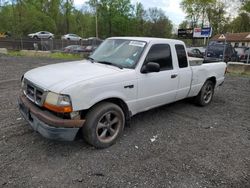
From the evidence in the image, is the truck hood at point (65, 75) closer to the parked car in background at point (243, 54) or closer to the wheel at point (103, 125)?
the wheel at point (103, 125)

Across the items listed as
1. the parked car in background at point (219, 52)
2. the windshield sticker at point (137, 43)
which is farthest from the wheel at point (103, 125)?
the parked car in background at point (219, 52)

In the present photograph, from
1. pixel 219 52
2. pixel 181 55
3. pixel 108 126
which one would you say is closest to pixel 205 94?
pixel 181 55

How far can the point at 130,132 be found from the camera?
439cm

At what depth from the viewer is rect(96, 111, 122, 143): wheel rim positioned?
367 centimetres

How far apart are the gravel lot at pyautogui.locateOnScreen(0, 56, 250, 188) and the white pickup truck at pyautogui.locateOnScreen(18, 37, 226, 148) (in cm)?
39

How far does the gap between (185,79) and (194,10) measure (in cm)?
6200

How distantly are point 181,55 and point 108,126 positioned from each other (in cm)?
236

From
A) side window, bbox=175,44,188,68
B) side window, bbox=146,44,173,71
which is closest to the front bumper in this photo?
side window, bbox=146,44,173,71

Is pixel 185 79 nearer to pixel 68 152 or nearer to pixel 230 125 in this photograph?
pixel 230 125

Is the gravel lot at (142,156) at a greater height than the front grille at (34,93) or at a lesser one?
lesser

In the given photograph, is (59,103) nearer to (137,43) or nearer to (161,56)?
(137,43)

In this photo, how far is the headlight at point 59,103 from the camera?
311cm

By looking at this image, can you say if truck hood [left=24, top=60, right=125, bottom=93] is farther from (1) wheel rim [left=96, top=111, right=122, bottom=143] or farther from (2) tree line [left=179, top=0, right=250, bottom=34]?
(2) tree line [left=179, top=0, right=250, bottom=34]

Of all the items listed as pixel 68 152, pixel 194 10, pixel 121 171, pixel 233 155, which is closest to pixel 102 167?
pixel 121 171
